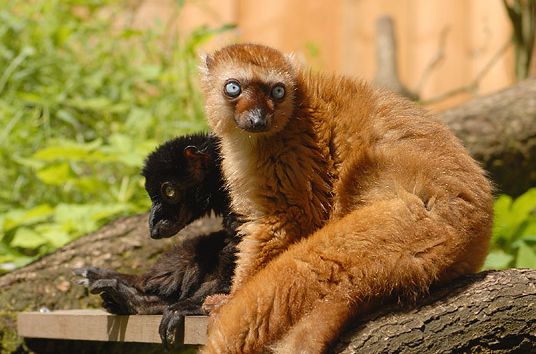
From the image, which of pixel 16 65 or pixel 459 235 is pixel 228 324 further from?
pixel 16 65

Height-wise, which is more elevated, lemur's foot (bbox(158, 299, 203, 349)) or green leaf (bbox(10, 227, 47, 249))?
green leaf (bbox(10, 227, 47, 249))

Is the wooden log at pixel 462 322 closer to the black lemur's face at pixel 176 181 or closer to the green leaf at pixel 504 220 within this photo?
the black lemur's face at pixel 176 181

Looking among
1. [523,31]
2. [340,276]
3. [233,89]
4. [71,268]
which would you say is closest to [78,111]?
[71,268]

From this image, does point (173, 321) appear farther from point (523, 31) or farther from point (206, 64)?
point (523, 31)

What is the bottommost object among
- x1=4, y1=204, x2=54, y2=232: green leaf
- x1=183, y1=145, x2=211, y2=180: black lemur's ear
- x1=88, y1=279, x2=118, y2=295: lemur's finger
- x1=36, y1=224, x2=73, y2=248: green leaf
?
x1=36, y1=224, x2=73, y2=248: green leaf

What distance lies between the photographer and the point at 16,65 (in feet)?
26.5

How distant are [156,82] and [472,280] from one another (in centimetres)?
568

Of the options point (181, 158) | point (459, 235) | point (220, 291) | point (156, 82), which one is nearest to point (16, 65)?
point (156, 82)

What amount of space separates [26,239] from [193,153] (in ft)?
7.50

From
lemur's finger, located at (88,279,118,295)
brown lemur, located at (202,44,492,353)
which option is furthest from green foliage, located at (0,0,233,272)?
brown lemur, located at (202,44,492,353)

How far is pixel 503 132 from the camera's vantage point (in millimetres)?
7281

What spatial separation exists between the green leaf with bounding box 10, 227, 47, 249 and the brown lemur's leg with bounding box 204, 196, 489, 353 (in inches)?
120

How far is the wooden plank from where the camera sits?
4.01m

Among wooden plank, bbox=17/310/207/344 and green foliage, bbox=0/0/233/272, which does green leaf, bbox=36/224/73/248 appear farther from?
wooden plank, bbox=17/310/207/344
